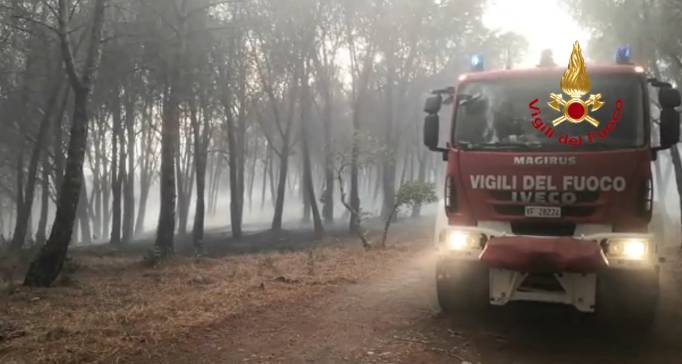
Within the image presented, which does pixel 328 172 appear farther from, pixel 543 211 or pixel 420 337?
pixel 543 211

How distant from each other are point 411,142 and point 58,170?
2680 cm

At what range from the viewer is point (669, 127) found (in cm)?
652

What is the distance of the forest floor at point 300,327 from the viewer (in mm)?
6109

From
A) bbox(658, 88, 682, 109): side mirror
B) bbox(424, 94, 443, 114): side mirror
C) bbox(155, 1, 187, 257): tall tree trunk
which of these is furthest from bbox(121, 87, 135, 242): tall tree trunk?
bbox(658, 88, 682, 109): side mirror

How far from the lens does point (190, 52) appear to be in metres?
21.3

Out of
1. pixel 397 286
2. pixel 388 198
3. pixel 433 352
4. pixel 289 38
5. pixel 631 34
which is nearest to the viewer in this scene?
pixel 433 352

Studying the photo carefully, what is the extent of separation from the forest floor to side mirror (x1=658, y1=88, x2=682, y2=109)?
2905mm

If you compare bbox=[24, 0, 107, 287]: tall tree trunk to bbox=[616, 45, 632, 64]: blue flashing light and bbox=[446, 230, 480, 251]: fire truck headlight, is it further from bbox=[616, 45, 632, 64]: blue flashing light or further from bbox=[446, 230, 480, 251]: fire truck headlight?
bbox=[616, 45, 632, 64]: blue flashing light

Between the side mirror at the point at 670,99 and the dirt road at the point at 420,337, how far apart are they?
110 inches

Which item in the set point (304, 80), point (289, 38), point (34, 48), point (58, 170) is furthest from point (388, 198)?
point (34, 48)

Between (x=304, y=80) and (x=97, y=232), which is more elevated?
(x=304, y=80)

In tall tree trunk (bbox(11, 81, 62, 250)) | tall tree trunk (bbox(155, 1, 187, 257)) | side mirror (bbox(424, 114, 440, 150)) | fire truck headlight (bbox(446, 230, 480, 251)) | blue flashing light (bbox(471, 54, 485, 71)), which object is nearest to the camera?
fire truck headlight (bbox(446, 230, 480, 251))

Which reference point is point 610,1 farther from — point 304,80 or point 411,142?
point 411,142

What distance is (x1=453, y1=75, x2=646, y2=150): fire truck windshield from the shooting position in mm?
6375
